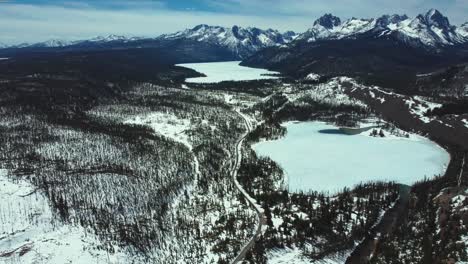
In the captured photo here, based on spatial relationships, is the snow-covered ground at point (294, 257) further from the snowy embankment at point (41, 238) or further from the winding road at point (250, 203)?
the snowy embankment at point (41, 238)

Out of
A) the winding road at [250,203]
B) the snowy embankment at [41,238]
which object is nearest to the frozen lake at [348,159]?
the winding road at [250,203]

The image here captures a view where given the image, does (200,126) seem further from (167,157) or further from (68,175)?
(68,175)

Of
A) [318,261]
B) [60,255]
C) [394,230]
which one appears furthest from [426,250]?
[60,255]

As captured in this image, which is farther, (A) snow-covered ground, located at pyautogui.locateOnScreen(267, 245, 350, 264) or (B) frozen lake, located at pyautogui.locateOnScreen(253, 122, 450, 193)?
(B) frozen lake, located at pyautogui.locateOnScreen(253, 122, 450, 193)

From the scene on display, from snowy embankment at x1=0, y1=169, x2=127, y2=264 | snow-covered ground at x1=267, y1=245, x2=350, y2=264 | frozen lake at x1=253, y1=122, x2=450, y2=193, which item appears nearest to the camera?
snow-covered ground at x1=267, y1=245, x2=350, y2=264

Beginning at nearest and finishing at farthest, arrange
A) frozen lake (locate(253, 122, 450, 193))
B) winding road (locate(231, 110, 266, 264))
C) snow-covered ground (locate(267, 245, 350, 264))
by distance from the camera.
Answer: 1. snow-covered ground (locate(267, 245, 350, 264))
2. winding road (locate(231, 110, 266, 264))
3. frozen lake (locate(253, 122, 450, 193))

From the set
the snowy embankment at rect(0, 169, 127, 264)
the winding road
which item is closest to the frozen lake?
the winding road

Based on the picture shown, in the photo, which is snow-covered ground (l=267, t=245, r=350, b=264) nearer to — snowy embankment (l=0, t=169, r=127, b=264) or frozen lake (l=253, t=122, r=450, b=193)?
snowy embankment (l=0, t=169, r=127, b=264)
